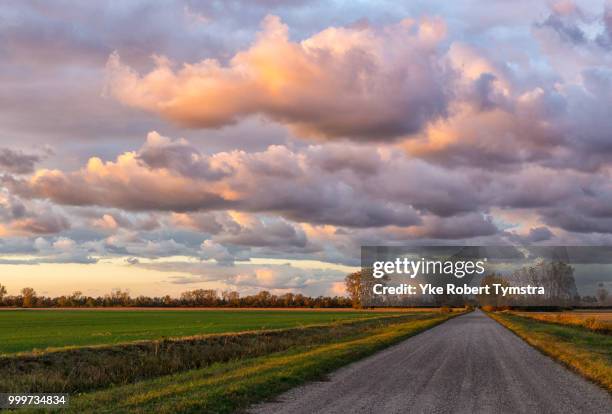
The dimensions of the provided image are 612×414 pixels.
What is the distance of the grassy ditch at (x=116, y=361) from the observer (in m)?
21.8

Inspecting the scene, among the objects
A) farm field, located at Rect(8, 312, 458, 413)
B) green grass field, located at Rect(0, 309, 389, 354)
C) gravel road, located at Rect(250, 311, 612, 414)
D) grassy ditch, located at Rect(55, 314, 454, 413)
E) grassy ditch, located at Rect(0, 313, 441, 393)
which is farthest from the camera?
green grass field, located at Rect(0, 309, 389, 354)

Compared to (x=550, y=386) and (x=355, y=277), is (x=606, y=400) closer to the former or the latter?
(x=550, y=386)

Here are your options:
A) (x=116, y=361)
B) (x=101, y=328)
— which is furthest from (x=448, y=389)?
(x=101, y=328)

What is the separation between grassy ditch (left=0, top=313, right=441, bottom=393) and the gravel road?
27.1 feet

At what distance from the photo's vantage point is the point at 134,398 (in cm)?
1702

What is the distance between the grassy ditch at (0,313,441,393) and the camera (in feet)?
71.7

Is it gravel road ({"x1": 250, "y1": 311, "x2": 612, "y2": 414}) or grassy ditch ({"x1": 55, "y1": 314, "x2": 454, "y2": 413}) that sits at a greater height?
grassy ditch ({"x1": 55, "y1": 314, "x2": 454, "y2": 413})

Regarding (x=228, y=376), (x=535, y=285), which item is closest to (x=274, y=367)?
(x=228, y=376)

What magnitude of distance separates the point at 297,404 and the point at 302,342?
2499cm

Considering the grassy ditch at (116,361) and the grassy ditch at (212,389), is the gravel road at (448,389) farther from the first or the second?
the grassy ditch at (116,361)

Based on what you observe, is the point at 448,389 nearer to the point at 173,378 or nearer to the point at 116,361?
the point at 173,378

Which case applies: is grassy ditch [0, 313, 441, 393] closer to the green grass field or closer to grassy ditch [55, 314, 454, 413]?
grassy ditch [55, 314, 454, 413]

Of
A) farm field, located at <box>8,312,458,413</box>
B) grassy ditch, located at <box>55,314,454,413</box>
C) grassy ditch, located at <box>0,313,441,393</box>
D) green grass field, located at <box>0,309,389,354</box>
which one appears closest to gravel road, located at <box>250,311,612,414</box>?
grassy ditch, located at <box>55,314,454,413</box>

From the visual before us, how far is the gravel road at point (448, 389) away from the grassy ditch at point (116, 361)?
8.25m
